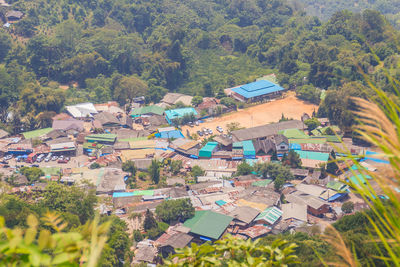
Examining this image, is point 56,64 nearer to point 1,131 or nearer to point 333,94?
point 1,131

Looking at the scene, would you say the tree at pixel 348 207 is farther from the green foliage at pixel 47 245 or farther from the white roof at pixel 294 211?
the green foliage at pixel 47 245

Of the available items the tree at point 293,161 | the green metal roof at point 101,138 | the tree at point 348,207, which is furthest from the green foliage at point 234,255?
the green metal roof at point 101,138

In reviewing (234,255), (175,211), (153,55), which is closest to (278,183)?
(175,211)

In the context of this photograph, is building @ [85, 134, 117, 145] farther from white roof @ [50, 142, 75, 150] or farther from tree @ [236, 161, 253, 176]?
tree @ [236, 161, 253, 176]

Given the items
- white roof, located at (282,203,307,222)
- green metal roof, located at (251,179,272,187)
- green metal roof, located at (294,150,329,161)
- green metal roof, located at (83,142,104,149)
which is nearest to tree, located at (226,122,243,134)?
green metal roof, located at (294,150,329,161)

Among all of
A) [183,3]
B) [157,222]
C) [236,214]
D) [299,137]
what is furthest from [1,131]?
[183,3]
